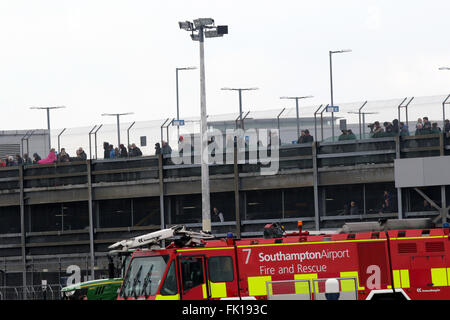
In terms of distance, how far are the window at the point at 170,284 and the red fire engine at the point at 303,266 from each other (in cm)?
1

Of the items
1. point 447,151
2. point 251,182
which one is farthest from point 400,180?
point 251,182

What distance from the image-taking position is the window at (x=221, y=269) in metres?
21.2

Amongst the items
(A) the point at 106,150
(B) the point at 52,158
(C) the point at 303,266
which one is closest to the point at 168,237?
(C) the point at 303,266

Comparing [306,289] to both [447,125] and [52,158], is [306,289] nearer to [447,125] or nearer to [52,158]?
[447,125]

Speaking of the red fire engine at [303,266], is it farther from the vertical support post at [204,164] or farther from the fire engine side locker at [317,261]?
the vertical support post at [204,164]

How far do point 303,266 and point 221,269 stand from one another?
6.57 feet

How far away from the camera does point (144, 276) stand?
21.4 metres

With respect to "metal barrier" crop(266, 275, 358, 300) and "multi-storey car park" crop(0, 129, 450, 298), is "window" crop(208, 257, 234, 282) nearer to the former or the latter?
"metal barrier" crop(266, 275, 358, 300)

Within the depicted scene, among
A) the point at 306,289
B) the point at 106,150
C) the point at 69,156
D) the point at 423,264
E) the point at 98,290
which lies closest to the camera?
the point at 423,264

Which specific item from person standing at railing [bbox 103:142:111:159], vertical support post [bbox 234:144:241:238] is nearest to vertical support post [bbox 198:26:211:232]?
vertical support post [bbox 234:144:241:238]

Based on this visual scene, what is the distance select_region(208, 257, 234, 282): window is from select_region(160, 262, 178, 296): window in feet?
2.93

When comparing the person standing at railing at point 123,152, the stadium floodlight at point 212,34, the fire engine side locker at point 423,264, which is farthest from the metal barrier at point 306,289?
the person standing at railing at point 123,152

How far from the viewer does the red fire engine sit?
67.0 feet
